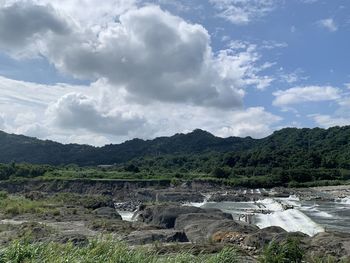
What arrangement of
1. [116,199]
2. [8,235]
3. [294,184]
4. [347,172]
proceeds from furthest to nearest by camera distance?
[347,172], [294,184], [116,199], [8,235]

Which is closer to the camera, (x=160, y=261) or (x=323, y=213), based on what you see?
(x=160, y=261)

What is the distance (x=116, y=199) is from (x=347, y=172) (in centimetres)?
6841

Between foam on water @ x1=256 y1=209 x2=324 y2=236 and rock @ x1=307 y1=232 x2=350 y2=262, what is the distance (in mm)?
18144

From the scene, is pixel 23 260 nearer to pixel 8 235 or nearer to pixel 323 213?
pixel 8 235

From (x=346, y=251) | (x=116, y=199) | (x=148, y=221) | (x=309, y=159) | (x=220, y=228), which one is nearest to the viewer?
(x=346, y=251)

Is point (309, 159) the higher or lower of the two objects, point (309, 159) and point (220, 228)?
the higher

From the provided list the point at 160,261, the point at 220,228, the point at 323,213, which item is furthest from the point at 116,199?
the point at 160,261

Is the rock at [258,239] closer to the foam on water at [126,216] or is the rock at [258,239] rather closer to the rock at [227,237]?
the rock at [227,237]

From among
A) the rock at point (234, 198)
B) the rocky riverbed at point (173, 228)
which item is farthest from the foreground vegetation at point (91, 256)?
the rock at point (234, 198)

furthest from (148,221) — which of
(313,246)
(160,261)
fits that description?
(160,261)

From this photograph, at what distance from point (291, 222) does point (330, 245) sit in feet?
89.3

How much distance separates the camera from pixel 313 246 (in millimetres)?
19109

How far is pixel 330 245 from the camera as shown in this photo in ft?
64.1

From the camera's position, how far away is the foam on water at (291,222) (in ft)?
133
